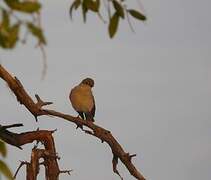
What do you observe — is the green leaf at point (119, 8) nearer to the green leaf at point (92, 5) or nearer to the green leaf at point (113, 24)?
the green leaf at point (113, 24)

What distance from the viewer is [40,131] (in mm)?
5859

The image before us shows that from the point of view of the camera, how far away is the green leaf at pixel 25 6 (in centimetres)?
176

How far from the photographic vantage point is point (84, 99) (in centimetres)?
952

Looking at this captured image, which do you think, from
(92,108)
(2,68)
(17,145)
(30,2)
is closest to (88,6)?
(30,2)

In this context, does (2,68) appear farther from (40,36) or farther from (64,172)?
(40,36)

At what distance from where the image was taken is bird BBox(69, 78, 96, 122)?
9307 millimetres

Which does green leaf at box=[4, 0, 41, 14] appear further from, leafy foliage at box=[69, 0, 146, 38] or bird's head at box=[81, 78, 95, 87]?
bird's head at box=[81, 78, 95, 87]

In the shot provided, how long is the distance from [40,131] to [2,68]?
78 centimetres

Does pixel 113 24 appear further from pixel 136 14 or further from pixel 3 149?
pixel 3 149

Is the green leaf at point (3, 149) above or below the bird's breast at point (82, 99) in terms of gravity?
below

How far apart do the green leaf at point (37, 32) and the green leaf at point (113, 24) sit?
46 cm

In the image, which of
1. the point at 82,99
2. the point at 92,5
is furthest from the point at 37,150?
the point at 82,99

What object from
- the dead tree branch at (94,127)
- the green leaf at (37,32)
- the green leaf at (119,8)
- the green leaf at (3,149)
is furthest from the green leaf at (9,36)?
the dead tree branch at (94,127)

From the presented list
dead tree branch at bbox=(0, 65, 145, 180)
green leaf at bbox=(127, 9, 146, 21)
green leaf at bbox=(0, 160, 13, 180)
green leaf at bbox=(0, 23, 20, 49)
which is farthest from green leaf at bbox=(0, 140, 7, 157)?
dead tree branch at bbox=(0, 65, 145, 180)
